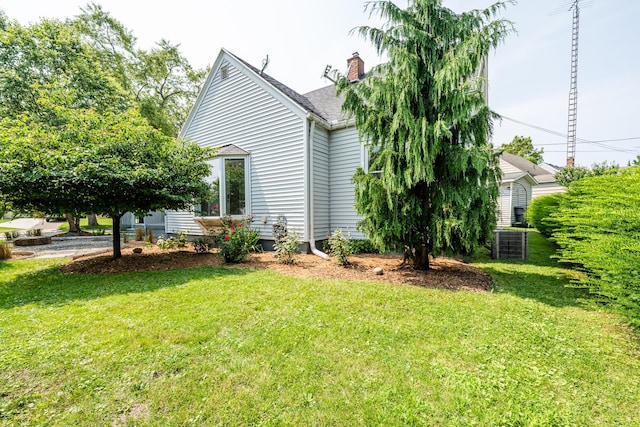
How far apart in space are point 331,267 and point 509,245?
5.57 m

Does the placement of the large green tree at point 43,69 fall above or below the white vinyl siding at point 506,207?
above

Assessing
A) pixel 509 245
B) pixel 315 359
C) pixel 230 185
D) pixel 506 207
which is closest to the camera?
pixel 315 359

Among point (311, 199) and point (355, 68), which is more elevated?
point (355, 68)

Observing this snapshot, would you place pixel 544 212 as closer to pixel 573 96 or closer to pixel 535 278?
pixel 535 278

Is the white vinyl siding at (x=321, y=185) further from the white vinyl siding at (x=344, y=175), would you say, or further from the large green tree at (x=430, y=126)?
the large green tree at (x=430, y=126)

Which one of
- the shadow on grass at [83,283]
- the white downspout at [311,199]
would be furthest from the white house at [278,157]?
the shadow on grass at [83,283]

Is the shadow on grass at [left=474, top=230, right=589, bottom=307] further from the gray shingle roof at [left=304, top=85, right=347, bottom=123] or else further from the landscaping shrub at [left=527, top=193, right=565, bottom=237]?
the gray shingle roof at [left=304, top=85, right=347, bottom=123]

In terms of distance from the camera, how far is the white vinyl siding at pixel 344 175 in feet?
27.8

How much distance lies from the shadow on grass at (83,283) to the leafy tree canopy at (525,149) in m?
46.2

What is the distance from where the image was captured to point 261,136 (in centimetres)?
906

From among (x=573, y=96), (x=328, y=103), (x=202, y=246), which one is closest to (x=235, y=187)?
(x=202, y=246)

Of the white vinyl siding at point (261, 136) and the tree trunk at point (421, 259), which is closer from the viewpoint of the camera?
the tree trunk at point (421, 259)

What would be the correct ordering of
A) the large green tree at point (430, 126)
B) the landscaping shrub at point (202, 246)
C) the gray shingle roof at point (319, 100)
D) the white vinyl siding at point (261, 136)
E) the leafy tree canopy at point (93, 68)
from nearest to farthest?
the large green tree at point (430, 126) → the white vinyl siding at point (261, 136) → the landscaping shrub at point (202, 246) → the gray shingle roof at point (319, 100) → the leafy tree canopy at point (93, 68)

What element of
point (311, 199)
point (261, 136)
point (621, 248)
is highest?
point (261, 136)
